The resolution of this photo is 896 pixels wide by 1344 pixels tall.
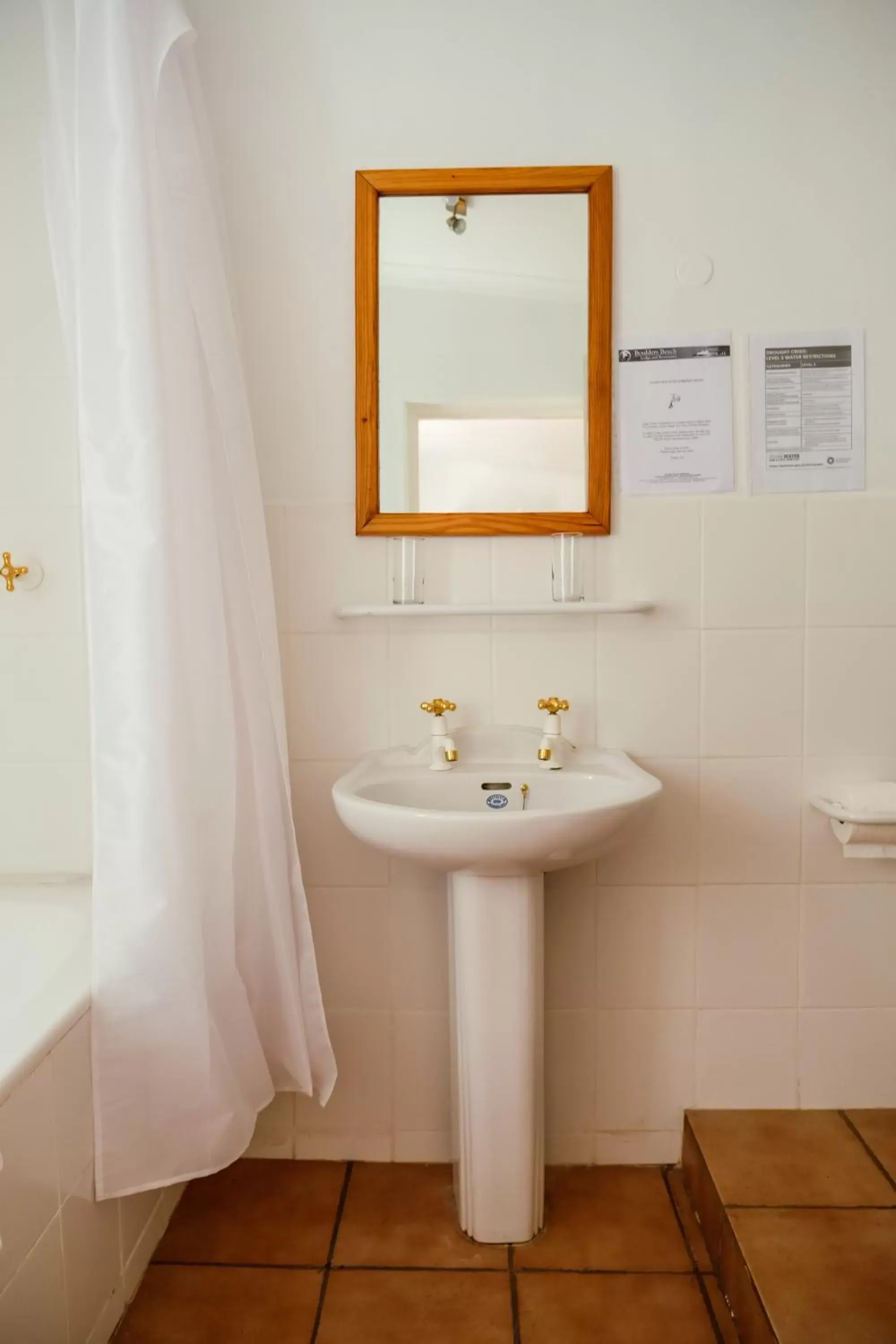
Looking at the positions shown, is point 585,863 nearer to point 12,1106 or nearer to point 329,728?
point 329,728

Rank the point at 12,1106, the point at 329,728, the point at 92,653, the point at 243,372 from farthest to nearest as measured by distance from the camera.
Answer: the point at 329,728
the point at 243,372
the point at 92,653
the point at 12,1106

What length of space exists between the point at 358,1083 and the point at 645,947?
23.9 inches

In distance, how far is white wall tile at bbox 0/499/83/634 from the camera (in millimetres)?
1620

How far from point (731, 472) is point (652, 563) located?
22 cm

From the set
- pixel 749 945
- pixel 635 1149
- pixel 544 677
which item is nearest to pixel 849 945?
pixel 749 945

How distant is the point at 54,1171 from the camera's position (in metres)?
1.10

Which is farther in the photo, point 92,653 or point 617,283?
point 617,283

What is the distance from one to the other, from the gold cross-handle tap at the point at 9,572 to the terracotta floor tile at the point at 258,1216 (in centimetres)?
114

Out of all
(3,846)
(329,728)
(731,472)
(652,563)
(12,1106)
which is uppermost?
(731,472)

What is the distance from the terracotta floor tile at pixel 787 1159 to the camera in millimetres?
1451

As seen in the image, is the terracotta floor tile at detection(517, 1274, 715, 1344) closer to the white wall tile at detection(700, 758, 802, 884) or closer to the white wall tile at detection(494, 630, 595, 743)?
the white wall tile at detection(700, 758, 802, 884)

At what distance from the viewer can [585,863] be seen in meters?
1.68

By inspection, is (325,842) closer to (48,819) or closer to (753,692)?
(48,819)

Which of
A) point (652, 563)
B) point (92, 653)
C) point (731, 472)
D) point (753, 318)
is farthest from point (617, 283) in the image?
point (92, 653)
